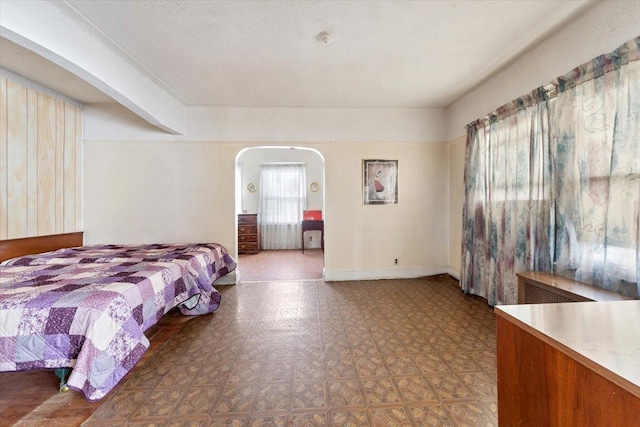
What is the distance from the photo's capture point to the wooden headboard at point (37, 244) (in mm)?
2764

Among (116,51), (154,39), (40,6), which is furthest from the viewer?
(116,51)

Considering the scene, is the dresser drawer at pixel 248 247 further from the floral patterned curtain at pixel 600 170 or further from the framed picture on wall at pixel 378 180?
the floral patterned curtain at pixel 600 170

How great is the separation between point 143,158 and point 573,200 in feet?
16.3

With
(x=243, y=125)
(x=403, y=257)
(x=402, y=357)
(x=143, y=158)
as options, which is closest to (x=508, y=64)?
(x=403, y=257)

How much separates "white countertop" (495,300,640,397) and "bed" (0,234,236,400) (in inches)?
84.4

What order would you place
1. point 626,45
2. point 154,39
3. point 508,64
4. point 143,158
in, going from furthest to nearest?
1. point 143,158
2. point 508,64
3. point 154,39
4. point 626,45

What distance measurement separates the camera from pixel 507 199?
2678mm

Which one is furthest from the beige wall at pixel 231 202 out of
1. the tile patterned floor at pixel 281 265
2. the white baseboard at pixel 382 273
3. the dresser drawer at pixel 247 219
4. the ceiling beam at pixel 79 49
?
the dresser drawer at pixel 247 219

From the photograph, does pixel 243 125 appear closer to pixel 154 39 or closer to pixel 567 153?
pixel 154 39

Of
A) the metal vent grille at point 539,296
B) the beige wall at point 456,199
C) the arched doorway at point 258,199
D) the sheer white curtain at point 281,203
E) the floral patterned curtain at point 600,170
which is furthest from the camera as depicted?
the sheer white curtain at point 281,203

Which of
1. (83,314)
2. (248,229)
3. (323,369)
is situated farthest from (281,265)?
(83,314)

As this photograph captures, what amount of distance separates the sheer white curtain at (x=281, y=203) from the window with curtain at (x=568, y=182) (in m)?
4.53

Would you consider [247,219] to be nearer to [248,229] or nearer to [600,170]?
[248,229]

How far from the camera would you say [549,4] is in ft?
6.16
